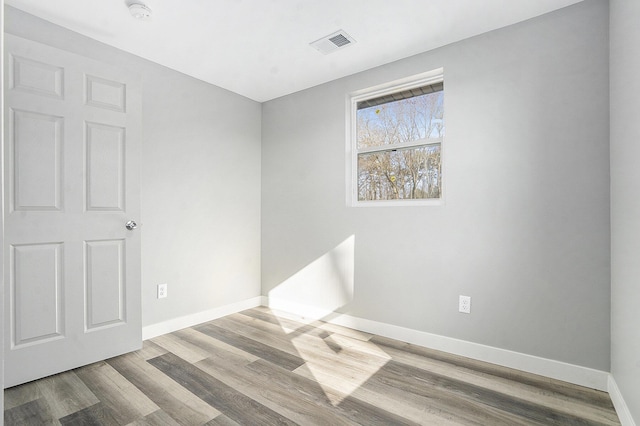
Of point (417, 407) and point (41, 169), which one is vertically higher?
point (41, 169)

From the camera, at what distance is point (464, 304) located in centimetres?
255

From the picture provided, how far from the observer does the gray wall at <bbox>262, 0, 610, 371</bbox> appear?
6.93 feet

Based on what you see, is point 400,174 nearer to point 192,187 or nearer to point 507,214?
point 507,214

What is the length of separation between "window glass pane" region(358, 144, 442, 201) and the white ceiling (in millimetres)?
808

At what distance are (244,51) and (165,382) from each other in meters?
2.51

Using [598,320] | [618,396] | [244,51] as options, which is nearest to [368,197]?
[244,51]

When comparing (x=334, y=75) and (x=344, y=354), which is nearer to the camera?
(x=344, y=354)

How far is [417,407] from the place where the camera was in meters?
1.89

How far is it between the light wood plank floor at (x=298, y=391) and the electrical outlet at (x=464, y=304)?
348mm

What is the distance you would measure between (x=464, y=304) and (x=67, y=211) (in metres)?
2.87

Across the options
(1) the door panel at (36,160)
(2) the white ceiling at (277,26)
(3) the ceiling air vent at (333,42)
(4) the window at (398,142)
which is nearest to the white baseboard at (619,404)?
(4) the window at (398,142)

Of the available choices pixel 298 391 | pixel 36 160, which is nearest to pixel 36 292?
pixel 36 160

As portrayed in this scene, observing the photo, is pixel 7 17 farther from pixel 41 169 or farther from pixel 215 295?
pixel 215 295

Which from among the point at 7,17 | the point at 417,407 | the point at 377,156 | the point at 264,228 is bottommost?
the point at 417,407
